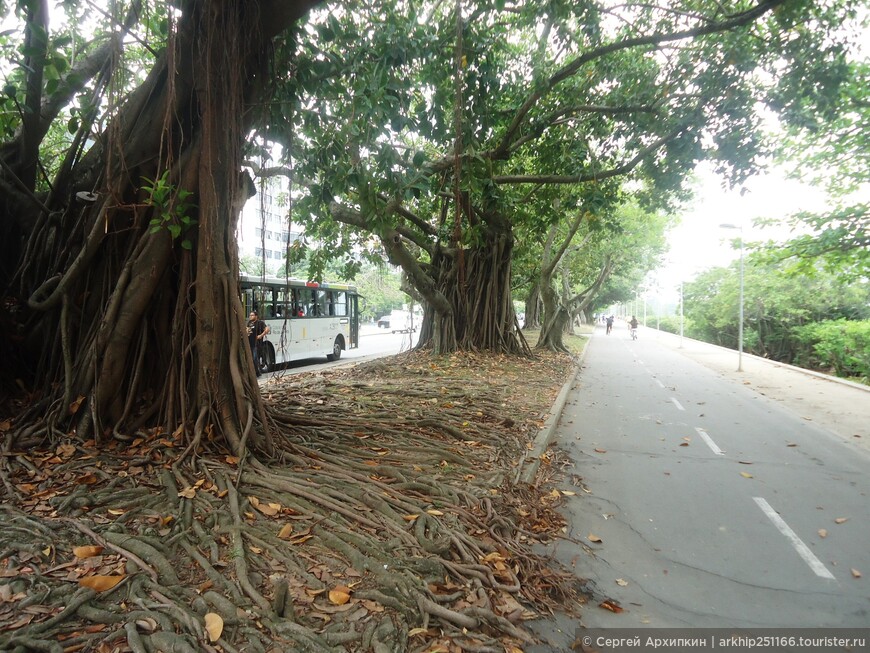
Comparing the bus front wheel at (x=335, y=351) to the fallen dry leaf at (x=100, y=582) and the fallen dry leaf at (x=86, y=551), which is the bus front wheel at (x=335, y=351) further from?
the fallen dry leaf at (x=100, y=582)

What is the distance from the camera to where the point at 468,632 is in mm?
2934

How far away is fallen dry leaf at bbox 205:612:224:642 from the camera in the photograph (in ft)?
8.47

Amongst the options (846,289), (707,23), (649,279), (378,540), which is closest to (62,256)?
(378,540)

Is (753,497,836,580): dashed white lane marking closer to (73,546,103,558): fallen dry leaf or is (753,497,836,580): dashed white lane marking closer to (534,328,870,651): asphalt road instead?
(534,328,870,651): asphalt road

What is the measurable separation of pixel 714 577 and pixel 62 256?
5953 millimetres

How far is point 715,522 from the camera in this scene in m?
4.93

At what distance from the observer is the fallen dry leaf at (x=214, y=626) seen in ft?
8.47

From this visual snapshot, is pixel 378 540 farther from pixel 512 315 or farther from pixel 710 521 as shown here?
pixel 512 315

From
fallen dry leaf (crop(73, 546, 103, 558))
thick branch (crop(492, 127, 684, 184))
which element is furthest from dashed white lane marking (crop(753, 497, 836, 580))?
thick branch (crop(492, 127, 684, 184))

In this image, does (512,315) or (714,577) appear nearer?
(714,577)

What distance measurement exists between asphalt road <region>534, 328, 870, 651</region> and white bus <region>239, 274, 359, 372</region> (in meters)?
8.76


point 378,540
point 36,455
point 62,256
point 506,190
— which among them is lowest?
point 378,540

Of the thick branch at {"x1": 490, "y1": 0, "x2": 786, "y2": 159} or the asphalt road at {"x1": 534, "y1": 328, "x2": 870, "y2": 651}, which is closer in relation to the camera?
the asphalt road at {"x1": 534, "y1": 328, "x2": 870, "y2": 651}

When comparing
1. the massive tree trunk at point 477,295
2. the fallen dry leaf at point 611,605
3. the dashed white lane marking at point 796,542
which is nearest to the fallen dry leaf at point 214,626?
the fallen dry leaf at point 611,605
